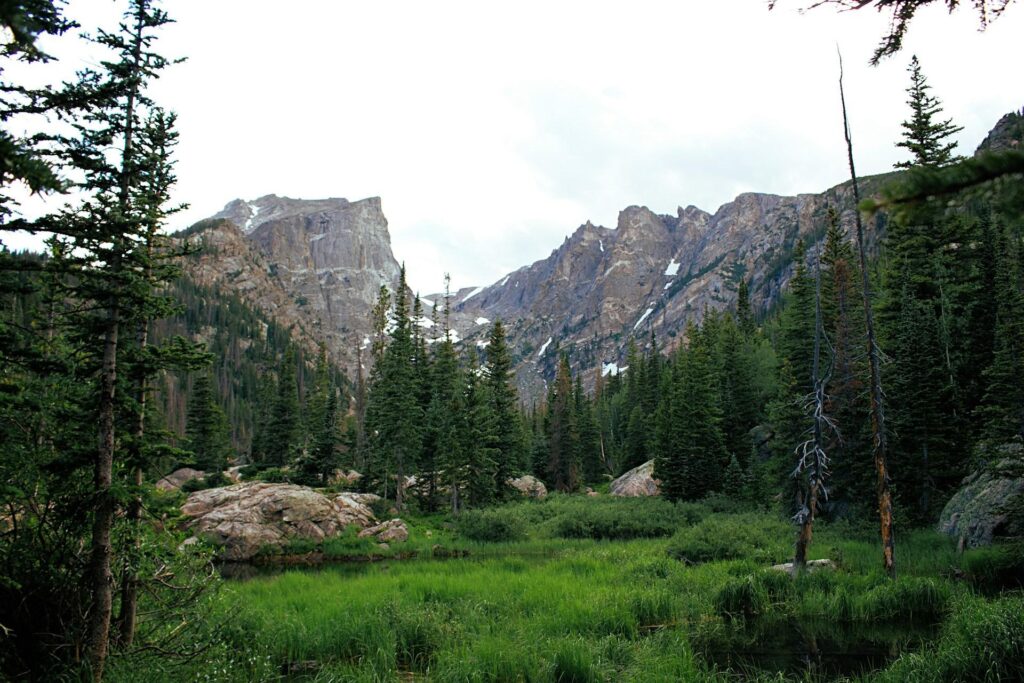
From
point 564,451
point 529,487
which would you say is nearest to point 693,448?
point 529,487

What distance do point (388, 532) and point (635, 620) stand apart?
63.6ft

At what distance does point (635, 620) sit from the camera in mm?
11961

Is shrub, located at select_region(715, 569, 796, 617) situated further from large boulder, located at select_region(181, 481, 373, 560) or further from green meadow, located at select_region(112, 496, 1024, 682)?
large boulder, located at select_region(181, 481, 373, 560)

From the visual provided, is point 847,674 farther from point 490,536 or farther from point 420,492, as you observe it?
point 420,492

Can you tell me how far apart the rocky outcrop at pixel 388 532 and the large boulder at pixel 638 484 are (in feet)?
62.9

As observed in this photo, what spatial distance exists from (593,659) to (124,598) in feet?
23.1

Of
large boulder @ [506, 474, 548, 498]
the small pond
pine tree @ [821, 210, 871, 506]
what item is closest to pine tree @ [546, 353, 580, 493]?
large boulder @ [506, 474, 548, 498]

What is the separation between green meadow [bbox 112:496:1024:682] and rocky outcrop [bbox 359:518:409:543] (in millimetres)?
7304

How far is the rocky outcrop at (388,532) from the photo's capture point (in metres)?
28.2

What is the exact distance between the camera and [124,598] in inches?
310

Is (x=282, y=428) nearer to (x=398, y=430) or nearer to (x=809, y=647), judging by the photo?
Result: (x=398, y=430)

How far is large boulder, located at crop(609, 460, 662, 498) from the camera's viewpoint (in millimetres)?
42938

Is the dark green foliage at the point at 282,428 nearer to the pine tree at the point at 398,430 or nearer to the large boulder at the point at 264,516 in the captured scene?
the pine tree at the point at 398,430

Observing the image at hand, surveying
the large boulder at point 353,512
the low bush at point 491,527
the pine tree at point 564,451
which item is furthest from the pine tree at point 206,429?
the pine tree at point 564,451
